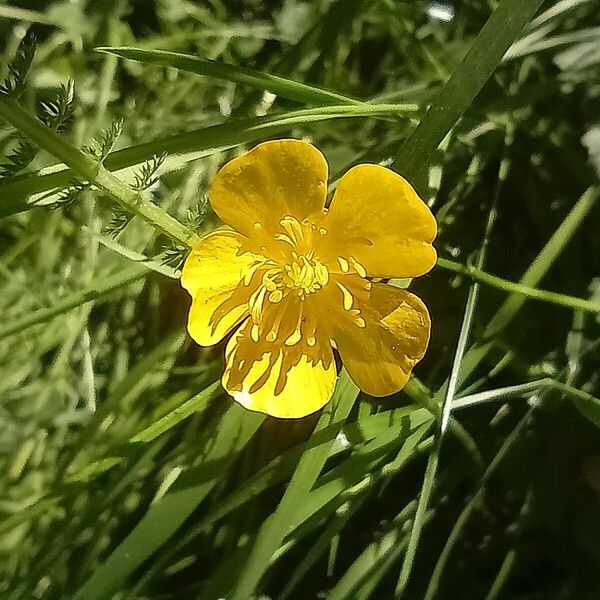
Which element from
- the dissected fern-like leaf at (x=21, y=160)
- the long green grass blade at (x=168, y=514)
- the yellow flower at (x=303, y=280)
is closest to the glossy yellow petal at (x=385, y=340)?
the yellow flower at (x=303, y=280)

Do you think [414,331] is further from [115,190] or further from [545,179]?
[545,179]

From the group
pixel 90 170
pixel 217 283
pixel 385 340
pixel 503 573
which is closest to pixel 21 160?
pixel 90 170

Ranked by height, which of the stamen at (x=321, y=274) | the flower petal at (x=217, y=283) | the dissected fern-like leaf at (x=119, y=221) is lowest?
→ the stamen at (x=321, y=274)

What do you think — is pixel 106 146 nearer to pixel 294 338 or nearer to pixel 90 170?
pixel 90 170

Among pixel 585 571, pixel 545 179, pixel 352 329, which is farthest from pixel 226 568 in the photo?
pixel 545 179

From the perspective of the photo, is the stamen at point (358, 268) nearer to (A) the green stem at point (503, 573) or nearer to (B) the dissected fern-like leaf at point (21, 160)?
(B) the dissected fern-like leaf at point (21, 160)

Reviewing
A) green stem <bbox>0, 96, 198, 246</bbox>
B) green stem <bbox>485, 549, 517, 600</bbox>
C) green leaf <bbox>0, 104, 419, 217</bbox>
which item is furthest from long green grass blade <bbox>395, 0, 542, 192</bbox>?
green stem <bbox>485, 549, 517, 600</bbox>

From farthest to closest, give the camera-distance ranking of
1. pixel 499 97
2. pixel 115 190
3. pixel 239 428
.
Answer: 1. pixel 499 97
2. pixel 239 428
3. pixel 115 190
